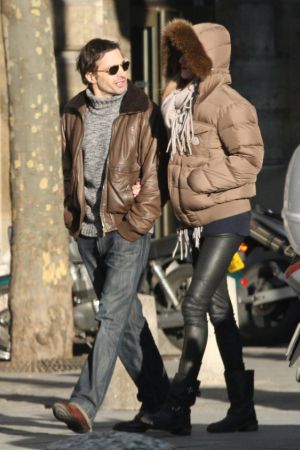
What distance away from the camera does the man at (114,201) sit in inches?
345

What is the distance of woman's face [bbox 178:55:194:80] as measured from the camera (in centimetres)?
889

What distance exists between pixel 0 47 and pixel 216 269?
30.2 ft

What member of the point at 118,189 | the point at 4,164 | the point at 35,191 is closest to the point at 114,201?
the point at 118,189

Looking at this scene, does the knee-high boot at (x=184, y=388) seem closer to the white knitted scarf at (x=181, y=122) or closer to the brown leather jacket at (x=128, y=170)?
the white knitted scarf at (x=181, y=122)

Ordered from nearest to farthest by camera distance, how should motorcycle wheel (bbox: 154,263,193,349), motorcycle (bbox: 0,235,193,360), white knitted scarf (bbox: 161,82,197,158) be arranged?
white knitted scarf (bbox: 161,82,197,158) < motorcycle (bbox: 0,235,193,360) < motorcycle wheel (bbox: 154,263,193,349)

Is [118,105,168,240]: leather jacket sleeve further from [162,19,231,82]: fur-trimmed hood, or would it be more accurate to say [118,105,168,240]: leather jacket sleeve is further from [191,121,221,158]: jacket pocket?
[162,19,231,82]: fur-trimmed hood

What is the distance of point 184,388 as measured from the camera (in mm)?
8727

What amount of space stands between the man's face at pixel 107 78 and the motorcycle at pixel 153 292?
5068 millimetres

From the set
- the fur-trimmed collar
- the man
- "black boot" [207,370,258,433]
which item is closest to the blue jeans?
the man

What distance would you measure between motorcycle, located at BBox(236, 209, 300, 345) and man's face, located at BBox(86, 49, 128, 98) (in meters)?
5.37

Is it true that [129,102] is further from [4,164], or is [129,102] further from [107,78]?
[4,164]

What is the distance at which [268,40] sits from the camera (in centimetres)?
1848

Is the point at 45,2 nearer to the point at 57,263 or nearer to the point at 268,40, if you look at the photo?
the point at 57,263

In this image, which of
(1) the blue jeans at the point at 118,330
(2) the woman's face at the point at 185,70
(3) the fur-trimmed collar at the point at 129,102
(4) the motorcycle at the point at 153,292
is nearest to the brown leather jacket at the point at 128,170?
(3) the fur-trimmed collar at the point at 129,102
